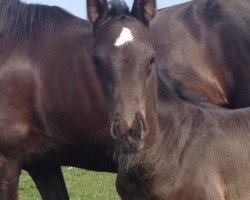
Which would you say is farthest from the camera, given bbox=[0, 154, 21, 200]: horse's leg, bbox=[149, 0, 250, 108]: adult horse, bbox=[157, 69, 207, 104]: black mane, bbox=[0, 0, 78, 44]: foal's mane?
bbox=[149, 0, 250, 108]: adult horse

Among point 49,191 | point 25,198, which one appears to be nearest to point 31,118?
point 49,191

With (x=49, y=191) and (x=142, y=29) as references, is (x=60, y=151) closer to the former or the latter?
(x=49, y=191)

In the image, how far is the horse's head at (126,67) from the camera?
4895 mm

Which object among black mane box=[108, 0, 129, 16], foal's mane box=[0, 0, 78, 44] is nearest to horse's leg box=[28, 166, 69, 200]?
foal's mane box=[0, 0, 78, 44]

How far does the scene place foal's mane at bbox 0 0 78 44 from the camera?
6.50 m

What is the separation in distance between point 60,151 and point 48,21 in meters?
1.15

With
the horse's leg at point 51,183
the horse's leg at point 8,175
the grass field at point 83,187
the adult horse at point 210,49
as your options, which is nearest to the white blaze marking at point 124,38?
the adult horse at point 210,49

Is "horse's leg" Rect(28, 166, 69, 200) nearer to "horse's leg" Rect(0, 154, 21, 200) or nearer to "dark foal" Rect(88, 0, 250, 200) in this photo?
"horse's leg" Rect(0, 154, 21, 200)

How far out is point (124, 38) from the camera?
202 inches

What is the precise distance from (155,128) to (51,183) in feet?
5.53

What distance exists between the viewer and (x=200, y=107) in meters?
5.68

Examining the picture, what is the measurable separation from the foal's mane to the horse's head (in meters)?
1.28

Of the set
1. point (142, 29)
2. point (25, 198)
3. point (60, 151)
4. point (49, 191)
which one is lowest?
point (25, 198)

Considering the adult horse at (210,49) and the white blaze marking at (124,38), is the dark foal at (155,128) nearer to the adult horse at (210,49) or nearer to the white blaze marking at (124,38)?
the white blaze marking at (124,38)
